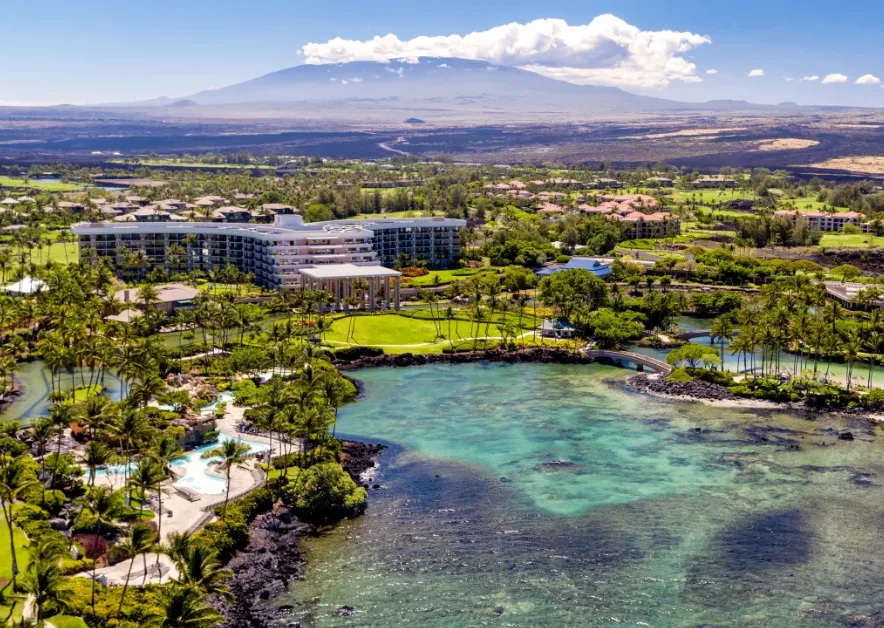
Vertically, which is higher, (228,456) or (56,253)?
(56,253)

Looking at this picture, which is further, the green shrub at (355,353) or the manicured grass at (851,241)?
the manicured grass at (851,241)

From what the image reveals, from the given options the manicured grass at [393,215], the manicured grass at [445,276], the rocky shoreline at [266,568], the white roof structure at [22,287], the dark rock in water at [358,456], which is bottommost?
the rocky shoreline at [266,568]

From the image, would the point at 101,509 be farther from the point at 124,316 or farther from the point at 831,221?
the point at 831,221

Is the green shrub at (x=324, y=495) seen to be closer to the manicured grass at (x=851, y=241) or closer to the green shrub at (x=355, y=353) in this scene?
the green shrub at (x=355, y=353)

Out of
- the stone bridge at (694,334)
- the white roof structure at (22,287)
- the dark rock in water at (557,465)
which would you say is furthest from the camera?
the white roof structure at (22,287)

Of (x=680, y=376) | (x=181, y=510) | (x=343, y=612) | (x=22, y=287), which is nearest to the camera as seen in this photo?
(x=343, y=612)

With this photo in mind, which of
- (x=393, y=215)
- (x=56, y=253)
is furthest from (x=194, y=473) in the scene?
(x=393, y=215)

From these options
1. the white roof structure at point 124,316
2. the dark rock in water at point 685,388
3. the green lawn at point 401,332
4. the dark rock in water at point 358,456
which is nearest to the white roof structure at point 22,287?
the white roof structure at point 124,316

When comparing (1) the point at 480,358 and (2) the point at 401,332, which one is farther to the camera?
(2) the point at 401,332
